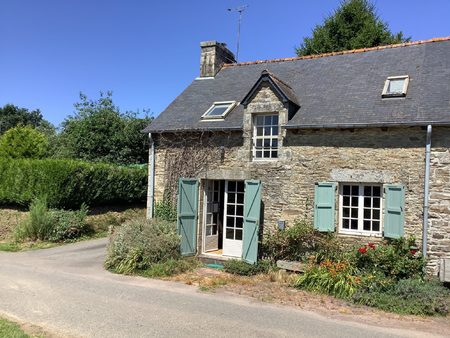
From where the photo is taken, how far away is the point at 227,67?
14.3 m

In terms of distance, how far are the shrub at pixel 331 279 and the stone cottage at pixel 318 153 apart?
1.02 meters

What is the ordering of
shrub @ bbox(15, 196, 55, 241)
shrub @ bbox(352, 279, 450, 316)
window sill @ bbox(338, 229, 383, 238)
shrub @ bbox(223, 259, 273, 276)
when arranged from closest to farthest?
shrub @ bbox(352, 279, 450, 316)
window sill @ bbox(338, 229, 383, 238)
shrub @ bbox(223, 259, 273, 276)
shrub @ bbox(15, 196, 55, 241)

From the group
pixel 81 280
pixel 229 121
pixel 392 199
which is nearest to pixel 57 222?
pixel 81 280

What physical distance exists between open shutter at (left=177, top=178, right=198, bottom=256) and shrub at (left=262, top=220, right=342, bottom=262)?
2.20 meters

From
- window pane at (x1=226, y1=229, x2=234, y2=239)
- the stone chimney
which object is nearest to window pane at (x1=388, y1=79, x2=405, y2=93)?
window pane at (x1=226, y1=229, x2=234, y2=239)

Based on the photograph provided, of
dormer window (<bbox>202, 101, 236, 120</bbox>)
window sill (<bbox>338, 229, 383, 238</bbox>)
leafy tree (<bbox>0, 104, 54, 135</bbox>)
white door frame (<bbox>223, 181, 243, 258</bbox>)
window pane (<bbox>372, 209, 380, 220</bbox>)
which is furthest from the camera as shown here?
leafy tree (<bbox>0, 104, 54, 135</bbox>)

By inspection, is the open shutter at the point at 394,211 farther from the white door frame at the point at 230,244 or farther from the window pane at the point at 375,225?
the white door frame at the point at 230,244

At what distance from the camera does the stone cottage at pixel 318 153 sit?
8578mm

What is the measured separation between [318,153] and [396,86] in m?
2.70

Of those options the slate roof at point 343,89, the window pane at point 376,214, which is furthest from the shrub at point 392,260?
the slate roof at point 343,89

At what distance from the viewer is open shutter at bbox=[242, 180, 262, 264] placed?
987 cm

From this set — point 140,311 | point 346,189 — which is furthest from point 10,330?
point 346,189

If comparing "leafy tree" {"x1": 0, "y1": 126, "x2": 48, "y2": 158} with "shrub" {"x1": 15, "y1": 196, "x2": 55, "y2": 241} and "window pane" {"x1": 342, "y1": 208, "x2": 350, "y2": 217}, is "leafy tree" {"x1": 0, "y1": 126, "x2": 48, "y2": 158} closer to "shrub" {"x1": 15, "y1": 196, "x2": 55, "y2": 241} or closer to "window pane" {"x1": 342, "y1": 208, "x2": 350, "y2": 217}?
"shrub" {"x1": 15, "y1": 196, "x2": 55, "y2": 241}

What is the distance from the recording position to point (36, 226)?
13.0m
